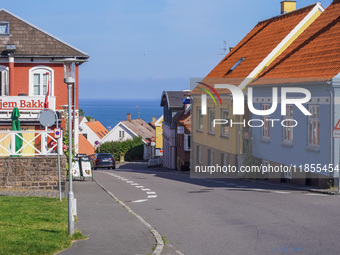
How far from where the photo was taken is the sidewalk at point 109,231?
1210 centimetres

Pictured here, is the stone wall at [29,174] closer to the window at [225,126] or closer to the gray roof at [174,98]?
the window at [225,126]

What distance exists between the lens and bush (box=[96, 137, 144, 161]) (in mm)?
94000

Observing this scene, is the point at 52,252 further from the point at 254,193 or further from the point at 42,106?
the point at 42,106

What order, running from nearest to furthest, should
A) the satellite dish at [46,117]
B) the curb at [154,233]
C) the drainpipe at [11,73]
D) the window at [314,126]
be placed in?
the curb at [154,233]
the satellite dish at [46,117]
the window at [314,126]
the drainpipe at [11,73]

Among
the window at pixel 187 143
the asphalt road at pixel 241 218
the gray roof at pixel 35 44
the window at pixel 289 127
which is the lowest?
the asphalt road at pixel 241 218

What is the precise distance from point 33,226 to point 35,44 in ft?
83.0

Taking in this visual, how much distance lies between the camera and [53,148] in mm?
25875

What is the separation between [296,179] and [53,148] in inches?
407

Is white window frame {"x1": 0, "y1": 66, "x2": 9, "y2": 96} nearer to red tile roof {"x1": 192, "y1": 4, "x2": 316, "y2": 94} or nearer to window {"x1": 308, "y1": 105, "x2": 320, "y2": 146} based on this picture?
red tile roof {"x1": 192, "y1": 4, "x2": 316, "y2": 94}

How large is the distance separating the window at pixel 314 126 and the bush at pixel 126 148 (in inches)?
2686

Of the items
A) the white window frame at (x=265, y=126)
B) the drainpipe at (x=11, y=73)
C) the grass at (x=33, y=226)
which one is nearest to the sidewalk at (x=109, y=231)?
the grass at (x=33, y=226)

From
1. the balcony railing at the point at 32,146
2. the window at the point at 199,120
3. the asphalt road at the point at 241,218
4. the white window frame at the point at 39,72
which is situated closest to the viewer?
the asphalt road at the point at 241,218

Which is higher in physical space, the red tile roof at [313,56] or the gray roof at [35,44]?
the gray roof at [35,44]

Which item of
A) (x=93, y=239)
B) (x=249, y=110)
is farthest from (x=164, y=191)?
(x=93, y=239)
